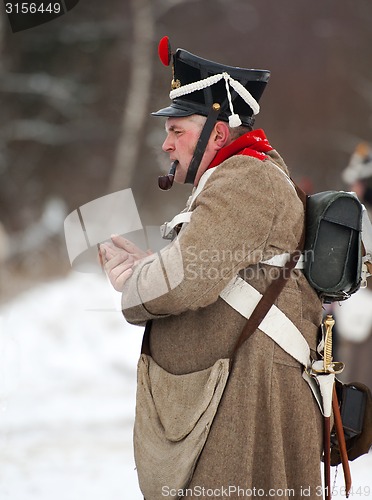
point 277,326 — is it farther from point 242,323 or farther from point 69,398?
point 69,398

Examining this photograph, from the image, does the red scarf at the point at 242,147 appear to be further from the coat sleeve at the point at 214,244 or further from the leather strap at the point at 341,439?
the leather strap at the point at 341,439

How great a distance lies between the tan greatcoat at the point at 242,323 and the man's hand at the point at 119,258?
0.05 meters

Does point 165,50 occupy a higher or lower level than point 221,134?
higher

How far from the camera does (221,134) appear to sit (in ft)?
7.18

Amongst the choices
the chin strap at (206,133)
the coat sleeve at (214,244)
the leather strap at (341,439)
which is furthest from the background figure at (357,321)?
the coat sleeve at (214,244)

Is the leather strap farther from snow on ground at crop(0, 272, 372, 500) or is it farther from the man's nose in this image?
the man's nose

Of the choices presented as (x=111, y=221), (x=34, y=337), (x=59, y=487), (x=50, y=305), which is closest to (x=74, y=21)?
(x=50, y=305)

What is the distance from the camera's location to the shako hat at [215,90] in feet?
7.11

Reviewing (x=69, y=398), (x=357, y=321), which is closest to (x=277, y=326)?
(x=357, y=321)

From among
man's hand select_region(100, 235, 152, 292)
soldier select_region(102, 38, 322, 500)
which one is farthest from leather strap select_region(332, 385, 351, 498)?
man's hand select_region(100, 235, 152, 292)

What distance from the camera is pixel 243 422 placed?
2039 millimetres

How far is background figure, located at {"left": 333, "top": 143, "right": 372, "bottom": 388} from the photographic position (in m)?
4.93

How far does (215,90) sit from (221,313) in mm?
632

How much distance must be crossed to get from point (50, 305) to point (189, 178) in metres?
6.27
